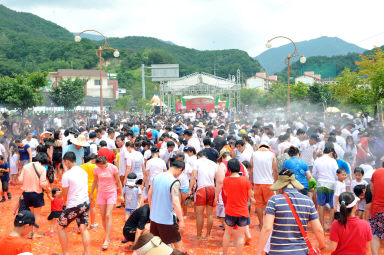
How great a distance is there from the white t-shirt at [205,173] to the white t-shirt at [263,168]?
34.4 inches

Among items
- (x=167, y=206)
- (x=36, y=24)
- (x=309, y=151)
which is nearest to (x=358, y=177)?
(x=309, y=151)

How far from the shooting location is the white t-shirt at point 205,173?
6.86 meters

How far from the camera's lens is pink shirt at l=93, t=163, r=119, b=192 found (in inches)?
257

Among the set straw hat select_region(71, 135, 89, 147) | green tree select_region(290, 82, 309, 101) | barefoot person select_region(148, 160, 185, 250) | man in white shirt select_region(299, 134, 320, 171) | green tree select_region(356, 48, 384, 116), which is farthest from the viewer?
green tree select_region(290, 82, 309, 101)

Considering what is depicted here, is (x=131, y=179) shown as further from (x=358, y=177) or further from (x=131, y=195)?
(x=358, y=177)

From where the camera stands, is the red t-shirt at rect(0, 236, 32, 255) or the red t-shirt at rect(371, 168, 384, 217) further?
the red t-shirt at rect(371, 168, 384, 217)

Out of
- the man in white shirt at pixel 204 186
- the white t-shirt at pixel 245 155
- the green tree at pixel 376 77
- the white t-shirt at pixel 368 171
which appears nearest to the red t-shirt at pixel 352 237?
the man in white shirt at pixel 204 186

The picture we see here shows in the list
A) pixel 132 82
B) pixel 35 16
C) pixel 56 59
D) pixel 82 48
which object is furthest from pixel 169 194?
pixel 35 16

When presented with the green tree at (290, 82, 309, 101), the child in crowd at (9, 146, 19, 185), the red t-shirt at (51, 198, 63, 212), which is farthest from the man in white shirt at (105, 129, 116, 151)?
the green tree at (290, 82, 309, 101)

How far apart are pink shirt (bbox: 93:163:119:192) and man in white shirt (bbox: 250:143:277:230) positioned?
2.74 m

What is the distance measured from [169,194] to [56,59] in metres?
94.8

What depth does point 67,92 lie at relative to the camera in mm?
26891

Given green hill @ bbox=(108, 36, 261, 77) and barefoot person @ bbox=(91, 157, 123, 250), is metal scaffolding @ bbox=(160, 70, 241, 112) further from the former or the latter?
green hill @ bbox=(108, 36, 261, 77)

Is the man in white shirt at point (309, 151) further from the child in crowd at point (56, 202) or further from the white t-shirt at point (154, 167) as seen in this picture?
the child in crowd at point (56, 202)
